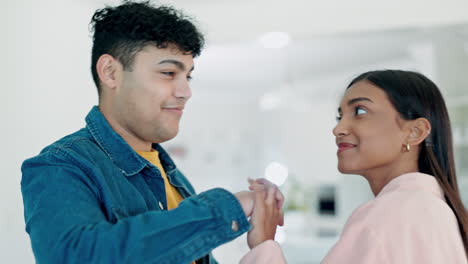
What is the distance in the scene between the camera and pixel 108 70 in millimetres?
1199

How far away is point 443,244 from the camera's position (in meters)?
1.04

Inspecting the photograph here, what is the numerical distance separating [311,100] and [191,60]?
439 centimetres

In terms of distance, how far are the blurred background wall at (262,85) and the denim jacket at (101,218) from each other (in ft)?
3.26

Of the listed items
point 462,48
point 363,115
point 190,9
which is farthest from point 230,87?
point 363,115

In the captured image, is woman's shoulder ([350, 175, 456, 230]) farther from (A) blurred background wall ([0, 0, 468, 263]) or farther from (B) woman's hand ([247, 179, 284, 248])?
(A) blurred background wall ([0, 0, 468, 263])

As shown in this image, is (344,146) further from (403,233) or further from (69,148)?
(69,148)

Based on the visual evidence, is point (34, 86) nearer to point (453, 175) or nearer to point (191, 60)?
point (191, 60)

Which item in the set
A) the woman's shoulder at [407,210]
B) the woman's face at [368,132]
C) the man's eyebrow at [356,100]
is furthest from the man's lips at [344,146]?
the woman's shoulder at [407,210]

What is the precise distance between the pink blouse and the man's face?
16.3 inches

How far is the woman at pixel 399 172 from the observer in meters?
1.04

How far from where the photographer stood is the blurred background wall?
111 inches

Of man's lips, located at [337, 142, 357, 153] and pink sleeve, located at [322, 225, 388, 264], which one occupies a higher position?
man's lips, located at [337, 142, 357, 153]

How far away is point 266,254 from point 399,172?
18.9 inches

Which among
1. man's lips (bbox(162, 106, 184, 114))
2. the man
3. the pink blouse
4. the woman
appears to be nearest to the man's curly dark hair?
the man
